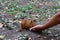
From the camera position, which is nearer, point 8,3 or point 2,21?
point 2,21

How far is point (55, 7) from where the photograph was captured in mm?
5863

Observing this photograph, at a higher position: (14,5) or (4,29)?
(14,5)

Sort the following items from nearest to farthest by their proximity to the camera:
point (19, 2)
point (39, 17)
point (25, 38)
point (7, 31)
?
1. point (25, 38)
2. point (7, 31)
3. point (39, 17)
4. point (19, 2)

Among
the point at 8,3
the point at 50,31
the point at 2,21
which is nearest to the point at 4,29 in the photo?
the point at 2,21

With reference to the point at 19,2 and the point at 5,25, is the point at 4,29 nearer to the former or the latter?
the point at 5,25

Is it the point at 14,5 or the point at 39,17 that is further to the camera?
the point at 14,5

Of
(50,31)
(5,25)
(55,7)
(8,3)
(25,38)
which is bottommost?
(25,38)

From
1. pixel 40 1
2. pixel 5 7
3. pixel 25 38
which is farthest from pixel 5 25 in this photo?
pixel 40 1

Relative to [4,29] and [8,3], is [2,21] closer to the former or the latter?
[4,29]

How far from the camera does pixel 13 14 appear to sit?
5.09 metres

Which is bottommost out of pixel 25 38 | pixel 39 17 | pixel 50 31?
pixel 25 38

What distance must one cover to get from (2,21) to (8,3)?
5.81ft

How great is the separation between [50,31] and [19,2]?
8.35 feet

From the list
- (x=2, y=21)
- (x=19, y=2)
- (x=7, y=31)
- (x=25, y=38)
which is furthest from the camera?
(x=19, y=2)
